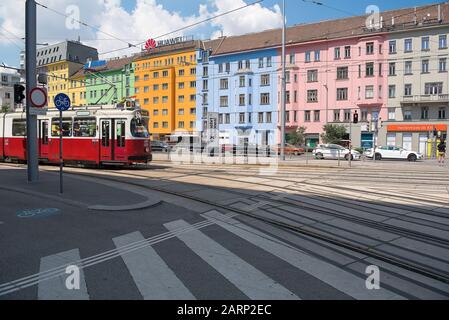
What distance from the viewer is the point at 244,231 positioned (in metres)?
7.00

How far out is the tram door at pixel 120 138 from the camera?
17.6 meters

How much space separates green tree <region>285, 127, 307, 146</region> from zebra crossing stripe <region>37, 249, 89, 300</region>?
5032 cm

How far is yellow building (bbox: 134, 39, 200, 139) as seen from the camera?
69.1m

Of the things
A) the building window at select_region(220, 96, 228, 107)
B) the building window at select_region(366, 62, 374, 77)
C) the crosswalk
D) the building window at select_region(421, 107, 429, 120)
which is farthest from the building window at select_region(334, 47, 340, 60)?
the crosswalk

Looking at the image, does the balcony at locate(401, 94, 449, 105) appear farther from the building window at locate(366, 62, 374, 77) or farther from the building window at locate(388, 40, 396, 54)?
the building window at locate(388, 40, 396, 54)

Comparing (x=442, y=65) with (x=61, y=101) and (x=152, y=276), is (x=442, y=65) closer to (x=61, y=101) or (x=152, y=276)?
(x=61, y=101)

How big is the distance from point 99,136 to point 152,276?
14.5 metres

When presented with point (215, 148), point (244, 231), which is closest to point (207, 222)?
point (244, 231)

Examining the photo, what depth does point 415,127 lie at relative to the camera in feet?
162

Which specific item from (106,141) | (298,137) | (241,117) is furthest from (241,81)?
(106,141)

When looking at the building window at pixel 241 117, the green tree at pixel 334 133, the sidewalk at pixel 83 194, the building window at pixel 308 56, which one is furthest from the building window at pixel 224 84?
the sidewalk at pixel 83 194

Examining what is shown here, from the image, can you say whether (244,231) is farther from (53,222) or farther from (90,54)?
(90,54)
